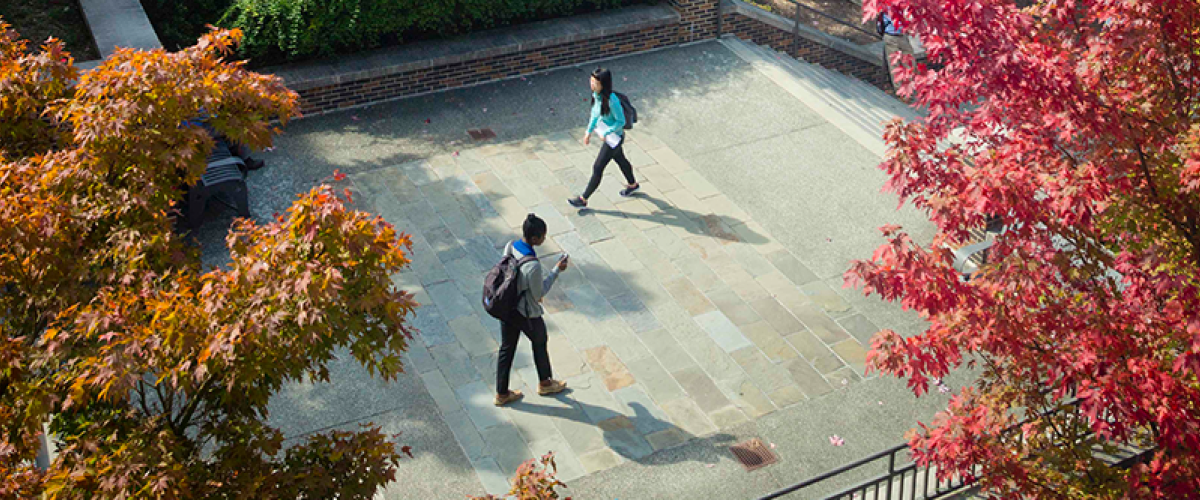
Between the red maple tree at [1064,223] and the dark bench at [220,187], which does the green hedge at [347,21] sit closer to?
the dark bench at [220,187]

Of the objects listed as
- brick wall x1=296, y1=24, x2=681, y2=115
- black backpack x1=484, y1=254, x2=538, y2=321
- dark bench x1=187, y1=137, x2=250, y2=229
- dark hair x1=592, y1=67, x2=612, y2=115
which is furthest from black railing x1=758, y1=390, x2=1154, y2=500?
brick wall x1=296, y1=24, x2=681, y2=115

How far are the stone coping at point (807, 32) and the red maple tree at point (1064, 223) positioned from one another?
10068 millimetres

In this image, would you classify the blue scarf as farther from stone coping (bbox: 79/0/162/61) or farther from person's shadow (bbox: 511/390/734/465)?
stone coping (bbox: 79/0/162/61)

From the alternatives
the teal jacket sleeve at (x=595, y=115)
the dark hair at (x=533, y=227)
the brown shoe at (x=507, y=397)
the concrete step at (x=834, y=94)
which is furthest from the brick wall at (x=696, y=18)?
the dark hair at (x=533, y=227)

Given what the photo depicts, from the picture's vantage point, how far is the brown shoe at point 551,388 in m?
9.13

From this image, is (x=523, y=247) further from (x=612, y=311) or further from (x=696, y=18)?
(x=696, y=18)

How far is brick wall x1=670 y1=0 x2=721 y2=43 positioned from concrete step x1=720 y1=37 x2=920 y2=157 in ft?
1.01

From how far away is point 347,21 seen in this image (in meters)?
14.1

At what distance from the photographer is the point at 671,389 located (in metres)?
9.32

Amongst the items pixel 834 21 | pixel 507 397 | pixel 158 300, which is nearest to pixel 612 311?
pixel 507 397

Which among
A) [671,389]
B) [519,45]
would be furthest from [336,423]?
[519,45]

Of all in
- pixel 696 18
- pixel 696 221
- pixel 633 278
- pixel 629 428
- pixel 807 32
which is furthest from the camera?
pixel 807 32

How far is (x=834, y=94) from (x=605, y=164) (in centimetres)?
467

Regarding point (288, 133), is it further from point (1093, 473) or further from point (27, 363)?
point (1093, 473)
